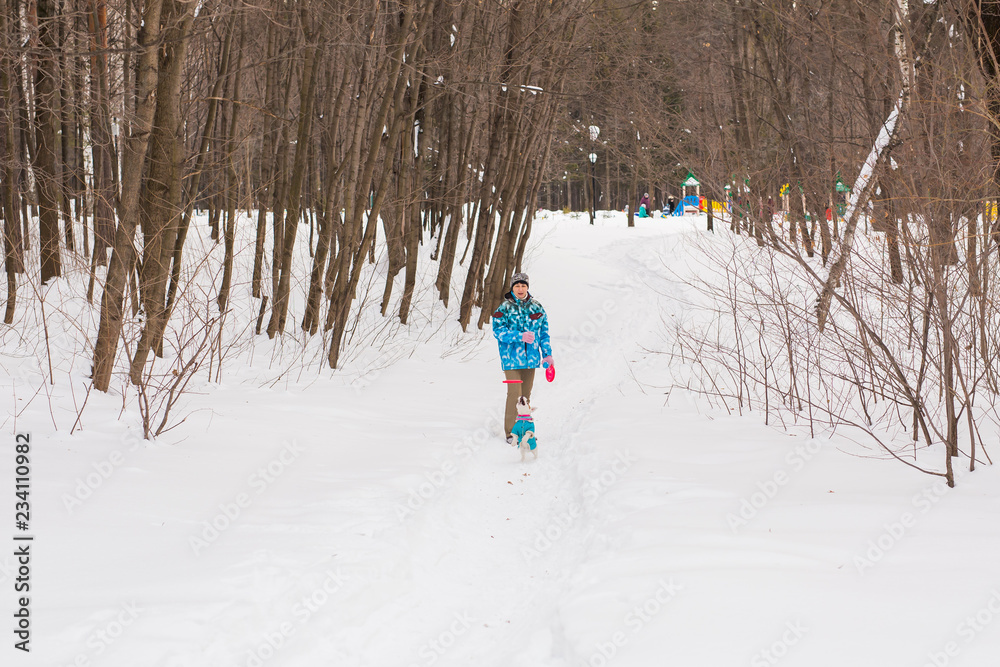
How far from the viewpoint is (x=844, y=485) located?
4.95 meters

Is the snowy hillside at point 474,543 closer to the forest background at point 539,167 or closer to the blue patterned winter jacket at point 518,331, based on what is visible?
the forest background at point 539,167

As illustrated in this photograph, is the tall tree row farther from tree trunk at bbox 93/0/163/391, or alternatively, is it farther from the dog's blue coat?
the dog's blue coat

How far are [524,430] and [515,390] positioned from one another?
475 mm

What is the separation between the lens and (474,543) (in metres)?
4.62

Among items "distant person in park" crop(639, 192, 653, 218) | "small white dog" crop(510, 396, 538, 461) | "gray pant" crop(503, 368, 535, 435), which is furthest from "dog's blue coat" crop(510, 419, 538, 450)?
"distant person in park" crop(639, 192, 653, 218)

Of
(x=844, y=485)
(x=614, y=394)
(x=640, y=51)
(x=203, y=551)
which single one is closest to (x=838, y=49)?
(x=640, y=51)

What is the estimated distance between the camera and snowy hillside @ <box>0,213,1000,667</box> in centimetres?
312

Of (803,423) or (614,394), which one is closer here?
(803,423)

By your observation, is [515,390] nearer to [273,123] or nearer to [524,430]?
Result: [524,430]

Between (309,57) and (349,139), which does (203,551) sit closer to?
(309,57)

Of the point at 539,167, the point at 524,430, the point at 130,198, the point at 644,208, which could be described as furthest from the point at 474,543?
the point at 644,208

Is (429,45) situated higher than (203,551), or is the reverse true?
(429,45)

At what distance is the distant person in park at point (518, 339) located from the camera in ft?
22.8

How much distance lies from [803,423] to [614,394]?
104 inches
